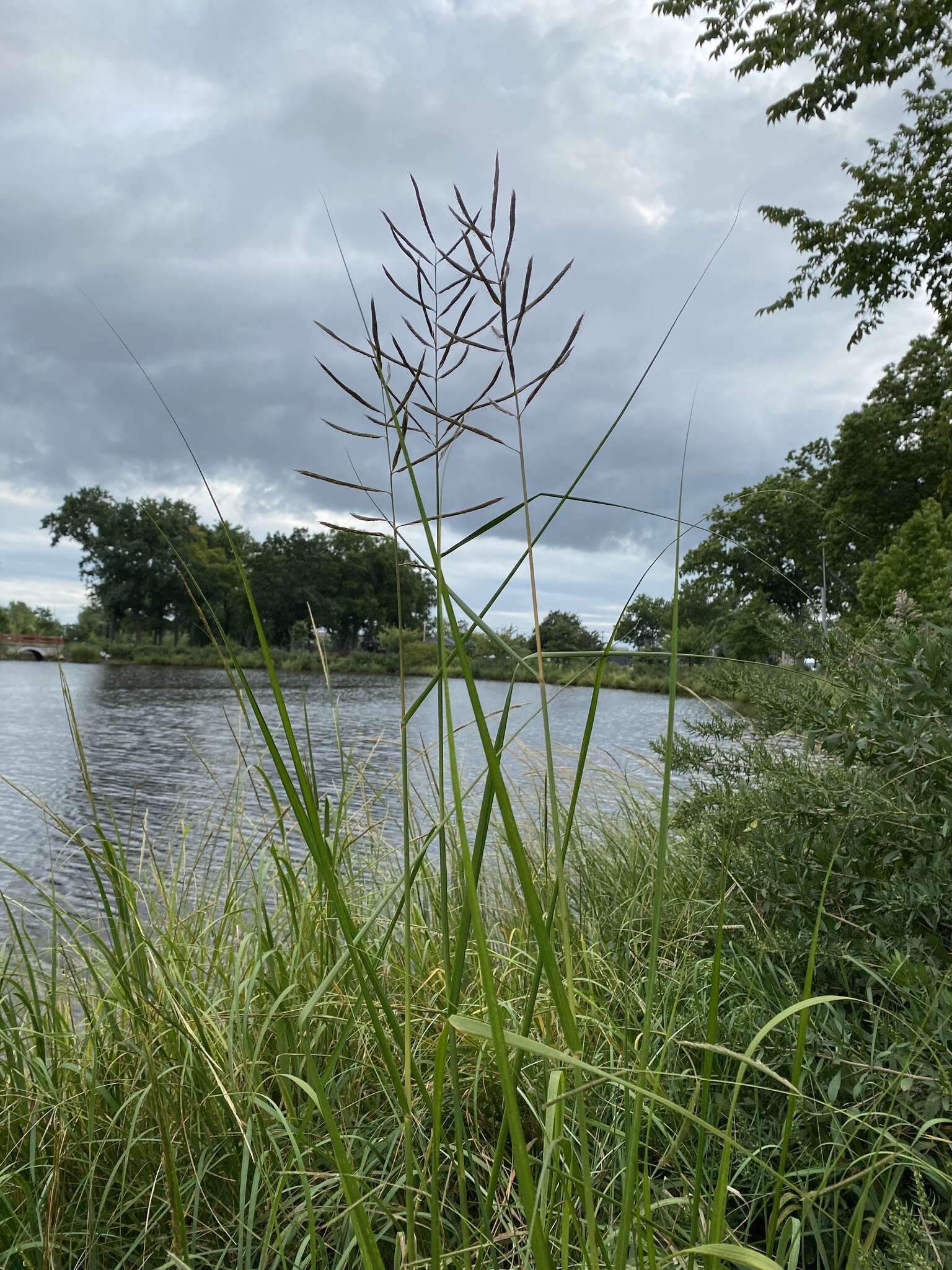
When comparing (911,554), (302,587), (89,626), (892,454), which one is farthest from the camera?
(89,626)

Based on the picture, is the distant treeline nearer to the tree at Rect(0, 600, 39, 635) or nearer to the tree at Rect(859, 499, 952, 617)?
the tree at Rect(0, 600, 39, 635)

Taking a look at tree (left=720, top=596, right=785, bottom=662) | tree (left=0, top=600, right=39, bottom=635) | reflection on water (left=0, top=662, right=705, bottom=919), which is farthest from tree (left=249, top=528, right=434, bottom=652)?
tree (left=720, top=596, right=785, bottom=662)

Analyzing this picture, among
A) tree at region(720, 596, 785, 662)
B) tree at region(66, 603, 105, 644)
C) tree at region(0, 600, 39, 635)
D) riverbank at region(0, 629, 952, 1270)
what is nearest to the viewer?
riverbank at region(0, 629, 952, 1270)

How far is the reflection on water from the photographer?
4.58 metres

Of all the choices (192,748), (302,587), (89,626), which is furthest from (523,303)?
(89,626)

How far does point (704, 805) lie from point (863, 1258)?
1.60m

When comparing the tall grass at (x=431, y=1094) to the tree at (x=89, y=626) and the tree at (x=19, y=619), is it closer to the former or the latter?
the tree at (x=89, y=626)

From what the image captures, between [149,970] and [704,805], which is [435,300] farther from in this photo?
[149,970]

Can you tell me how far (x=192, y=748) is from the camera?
20.1 feet

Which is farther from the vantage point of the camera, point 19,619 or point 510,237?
point 19,619

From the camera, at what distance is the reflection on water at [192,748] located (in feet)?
15.0

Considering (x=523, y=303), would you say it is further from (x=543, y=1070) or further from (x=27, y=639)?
(x=27, y=639)

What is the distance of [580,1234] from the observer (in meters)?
0.87

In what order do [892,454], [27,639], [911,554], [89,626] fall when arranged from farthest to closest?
[89,626] → [27,639] → [892,454] → [911,554]
